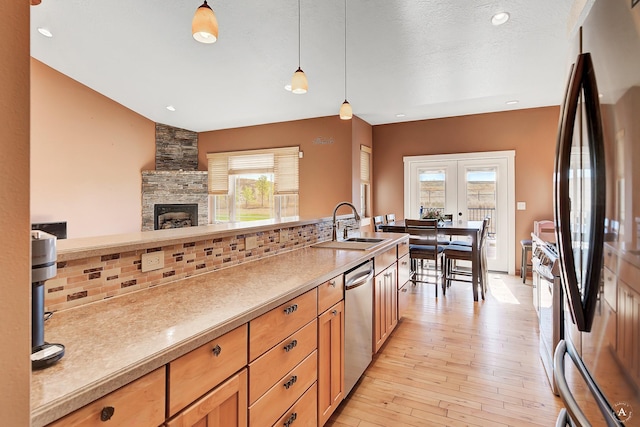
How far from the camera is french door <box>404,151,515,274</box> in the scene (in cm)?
547

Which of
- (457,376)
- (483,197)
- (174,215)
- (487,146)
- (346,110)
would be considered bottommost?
(457,376)

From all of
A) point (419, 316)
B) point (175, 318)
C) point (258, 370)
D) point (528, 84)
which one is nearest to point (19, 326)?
point (175, 318)

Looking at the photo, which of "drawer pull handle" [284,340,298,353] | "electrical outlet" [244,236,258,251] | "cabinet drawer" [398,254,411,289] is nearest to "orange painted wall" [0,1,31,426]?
"drawer pull handle" [284,340,298,353]

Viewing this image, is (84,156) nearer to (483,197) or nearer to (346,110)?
(346,110)

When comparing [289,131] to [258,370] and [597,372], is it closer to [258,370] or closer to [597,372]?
[258,370]

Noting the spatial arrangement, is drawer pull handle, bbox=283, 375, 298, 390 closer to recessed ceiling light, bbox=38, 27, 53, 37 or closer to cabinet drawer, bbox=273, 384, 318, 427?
cabinet drawer, bbox=273, 384, 318, 427

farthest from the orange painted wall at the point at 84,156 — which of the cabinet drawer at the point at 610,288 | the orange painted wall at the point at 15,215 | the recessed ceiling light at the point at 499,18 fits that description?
the cabinet drawer at the point at 610,288

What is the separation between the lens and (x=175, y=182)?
6.41 m

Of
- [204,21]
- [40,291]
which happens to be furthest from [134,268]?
[204,21]

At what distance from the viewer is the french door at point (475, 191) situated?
5.47 metres

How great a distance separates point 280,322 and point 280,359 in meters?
0.15

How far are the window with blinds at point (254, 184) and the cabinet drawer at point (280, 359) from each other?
182 inches

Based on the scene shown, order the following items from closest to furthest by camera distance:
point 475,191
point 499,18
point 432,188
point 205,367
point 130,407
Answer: point 130,407 < point 205,367 < point 499,18 < point 475,191 < point 432,188

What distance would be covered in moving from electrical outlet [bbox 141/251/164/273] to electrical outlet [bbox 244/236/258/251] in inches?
23.1
